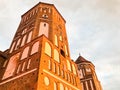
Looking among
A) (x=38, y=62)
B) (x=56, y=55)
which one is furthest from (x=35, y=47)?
(x=38, y=62)

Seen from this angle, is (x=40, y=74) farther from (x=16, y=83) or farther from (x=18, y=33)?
(x=18, y=33)

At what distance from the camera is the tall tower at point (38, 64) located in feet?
32.7

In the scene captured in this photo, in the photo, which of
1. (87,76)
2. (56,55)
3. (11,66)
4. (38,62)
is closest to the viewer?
(38,62)

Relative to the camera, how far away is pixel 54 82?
10.7m

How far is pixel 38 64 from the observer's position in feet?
34.0

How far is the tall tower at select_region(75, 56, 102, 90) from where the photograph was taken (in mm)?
22938

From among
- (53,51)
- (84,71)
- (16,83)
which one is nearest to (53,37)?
(53,51)

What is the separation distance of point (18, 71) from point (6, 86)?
1.50m

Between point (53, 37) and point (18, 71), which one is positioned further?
point (53, 37)

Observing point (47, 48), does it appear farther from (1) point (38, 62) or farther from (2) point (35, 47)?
(1) point (38, 62)

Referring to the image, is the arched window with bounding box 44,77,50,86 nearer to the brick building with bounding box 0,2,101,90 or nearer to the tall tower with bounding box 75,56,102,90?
the brick building with bounding box 0,2,101,90

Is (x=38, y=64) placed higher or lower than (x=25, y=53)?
lower

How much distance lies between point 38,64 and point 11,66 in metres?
3.76

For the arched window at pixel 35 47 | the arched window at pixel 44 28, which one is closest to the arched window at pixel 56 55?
the arched window at pixel 35 47
